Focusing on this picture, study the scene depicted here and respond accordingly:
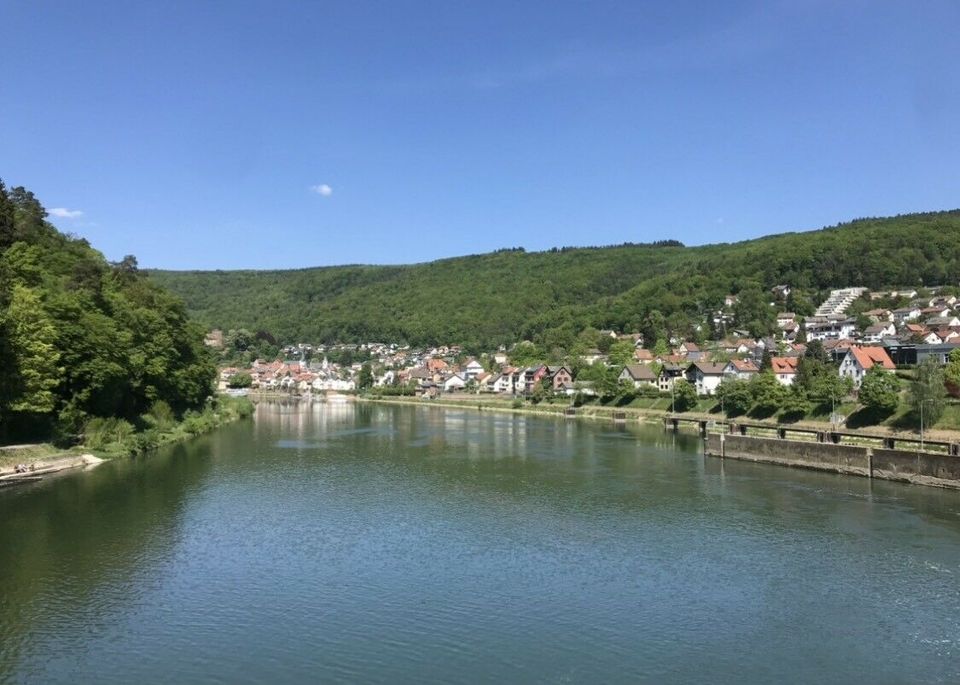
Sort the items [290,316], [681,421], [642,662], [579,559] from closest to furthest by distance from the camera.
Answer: [642,662]
[579,559]
[681,421]
[290,316]

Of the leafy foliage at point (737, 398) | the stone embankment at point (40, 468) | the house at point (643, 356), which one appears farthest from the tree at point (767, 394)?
the stone embankment at point (40, 468)

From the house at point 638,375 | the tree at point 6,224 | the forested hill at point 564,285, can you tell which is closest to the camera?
the tree at point 6,224

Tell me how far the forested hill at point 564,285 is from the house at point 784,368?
25841mm

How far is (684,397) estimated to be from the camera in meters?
48.2

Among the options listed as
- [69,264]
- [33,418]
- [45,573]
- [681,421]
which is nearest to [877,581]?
[45,573]

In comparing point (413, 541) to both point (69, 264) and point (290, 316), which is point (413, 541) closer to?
point (69, 264)

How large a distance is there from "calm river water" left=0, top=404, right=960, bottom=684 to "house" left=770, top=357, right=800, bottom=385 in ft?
90.8

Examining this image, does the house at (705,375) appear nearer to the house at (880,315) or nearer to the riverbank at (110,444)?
the house at (880,315)

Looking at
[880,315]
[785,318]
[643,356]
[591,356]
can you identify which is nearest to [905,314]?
[880,315]

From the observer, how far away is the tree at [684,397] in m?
47.9

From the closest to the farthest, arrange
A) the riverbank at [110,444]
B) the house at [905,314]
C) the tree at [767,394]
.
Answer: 1. the riverbank at [110,444]
2. the tree at [767,394]
3. the house at [905,314]

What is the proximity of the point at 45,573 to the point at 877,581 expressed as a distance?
14874mm

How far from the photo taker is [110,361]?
28.0 metres

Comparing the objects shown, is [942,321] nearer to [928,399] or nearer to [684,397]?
[684,397]
